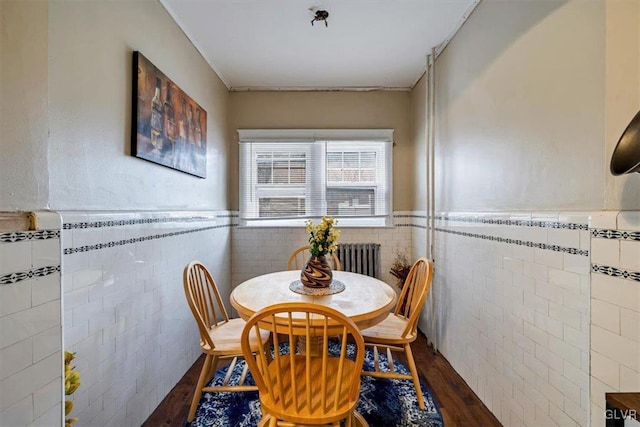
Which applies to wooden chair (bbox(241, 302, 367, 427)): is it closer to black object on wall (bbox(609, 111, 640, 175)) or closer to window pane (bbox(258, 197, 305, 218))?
black object on wall (bbox(609, 111, 640, 175))

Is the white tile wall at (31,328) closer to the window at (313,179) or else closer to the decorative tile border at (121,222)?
the decorative tile border at (121,222)

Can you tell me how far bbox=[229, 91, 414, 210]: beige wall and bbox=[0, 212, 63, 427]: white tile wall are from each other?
265 centimetres

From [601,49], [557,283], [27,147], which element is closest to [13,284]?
[27,147]

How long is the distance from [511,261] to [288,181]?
2302mm

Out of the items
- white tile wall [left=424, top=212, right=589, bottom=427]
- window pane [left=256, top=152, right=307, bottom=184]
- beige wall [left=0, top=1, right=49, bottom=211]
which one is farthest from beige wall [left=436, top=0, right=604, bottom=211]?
beige wall [left=0, top=1, right=49, bottom=211]

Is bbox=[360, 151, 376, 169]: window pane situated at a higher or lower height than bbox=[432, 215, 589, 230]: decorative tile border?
higher

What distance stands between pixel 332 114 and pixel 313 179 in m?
0.77

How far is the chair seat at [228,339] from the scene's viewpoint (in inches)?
66.4

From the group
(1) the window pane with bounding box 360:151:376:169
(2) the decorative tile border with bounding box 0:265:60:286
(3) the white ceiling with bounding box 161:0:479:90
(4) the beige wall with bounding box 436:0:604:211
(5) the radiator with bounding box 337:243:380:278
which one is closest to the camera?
(2) the decorative tile border with bounding box 0:265:60:286

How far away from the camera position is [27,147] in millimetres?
708

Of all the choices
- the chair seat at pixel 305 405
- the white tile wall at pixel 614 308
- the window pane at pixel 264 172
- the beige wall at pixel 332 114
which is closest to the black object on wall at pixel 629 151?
the white tile wall at pixel 614 308

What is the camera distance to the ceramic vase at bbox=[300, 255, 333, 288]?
6.17 ft

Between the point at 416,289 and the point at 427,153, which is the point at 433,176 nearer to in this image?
the point at 427,153

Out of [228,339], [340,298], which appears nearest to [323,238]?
[340,298]
